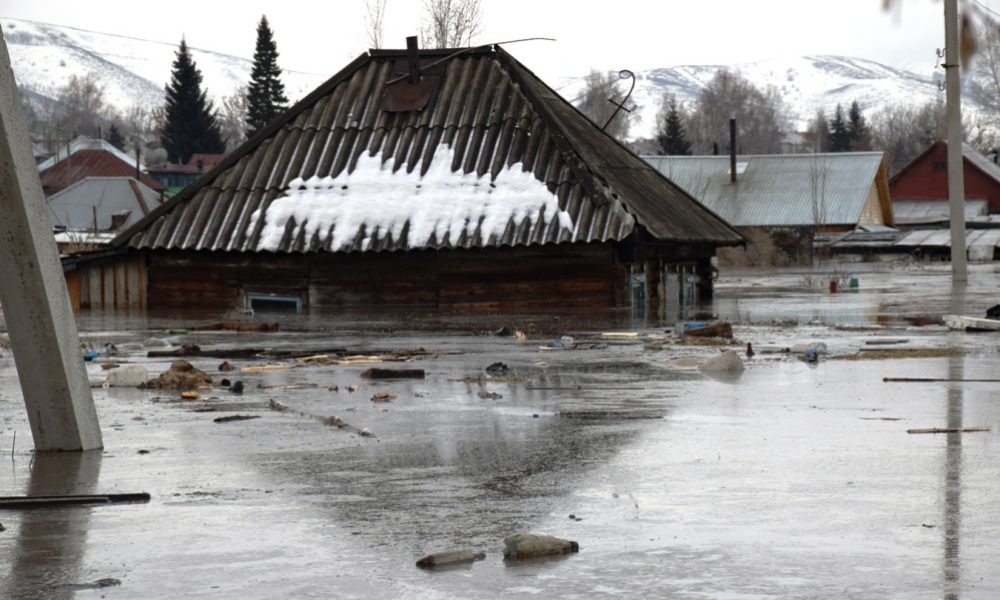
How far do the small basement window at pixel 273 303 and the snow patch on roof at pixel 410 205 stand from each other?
4.75 feet

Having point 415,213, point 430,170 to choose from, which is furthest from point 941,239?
point 415,213

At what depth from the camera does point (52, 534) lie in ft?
20.4

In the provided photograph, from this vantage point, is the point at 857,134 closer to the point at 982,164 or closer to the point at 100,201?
the point at 982,164

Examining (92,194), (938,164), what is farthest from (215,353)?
(938,164)

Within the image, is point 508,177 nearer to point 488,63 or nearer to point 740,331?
point 488,63

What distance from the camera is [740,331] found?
1998 cm

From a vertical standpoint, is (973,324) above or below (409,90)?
below

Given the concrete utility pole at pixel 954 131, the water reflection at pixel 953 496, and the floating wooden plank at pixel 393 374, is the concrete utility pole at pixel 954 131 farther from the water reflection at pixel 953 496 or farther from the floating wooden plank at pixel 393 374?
the floating wooden plank at pixel 393 374

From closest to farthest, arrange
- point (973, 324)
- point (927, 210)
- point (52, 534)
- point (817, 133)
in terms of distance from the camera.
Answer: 1. point (52, 534)
2. point (973, 324)
3. point (927, 210)
4. point (817, 133)

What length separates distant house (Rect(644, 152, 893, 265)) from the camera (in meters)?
78.9

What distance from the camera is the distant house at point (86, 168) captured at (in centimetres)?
11288

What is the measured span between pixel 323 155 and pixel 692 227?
25.4ft

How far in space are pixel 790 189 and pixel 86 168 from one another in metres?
60.2

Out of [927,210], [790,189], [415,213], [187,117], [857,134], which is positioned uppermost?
[857,134]
